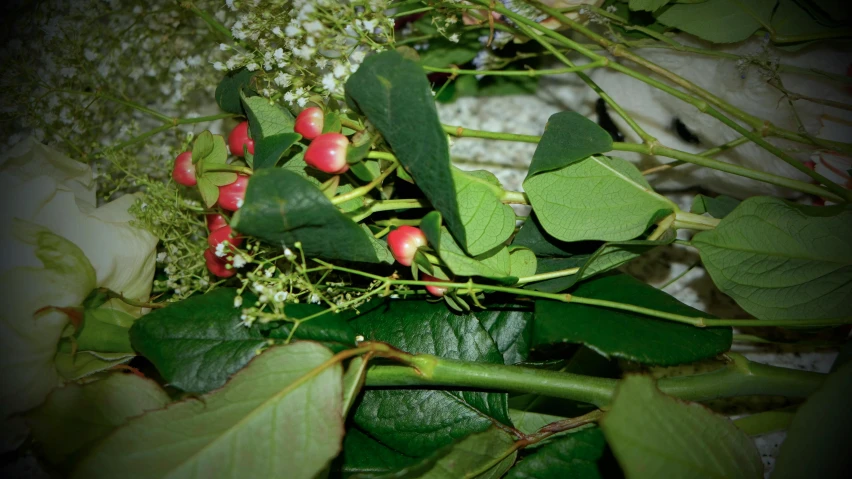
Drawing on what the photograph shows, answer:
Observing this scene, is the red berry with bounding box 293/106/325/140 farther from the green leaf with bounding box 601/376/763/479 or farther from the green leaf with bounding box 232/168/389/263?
the green leaf with bounding box 601/376/763/479

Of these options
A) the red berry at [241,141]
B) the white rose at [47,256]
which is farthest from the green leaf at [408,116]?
the white rose at [47,256]

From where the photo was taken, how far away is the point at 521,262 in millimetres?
367

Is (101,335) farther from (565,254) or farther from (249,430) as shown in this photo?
(565,254)

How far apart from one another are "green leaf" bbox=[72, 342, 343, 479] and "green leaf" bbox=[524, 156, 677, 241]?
160mm

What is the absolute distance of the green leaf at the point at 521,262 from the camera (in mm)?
366

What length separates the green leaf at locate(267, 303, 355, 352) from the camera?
0.36 metres

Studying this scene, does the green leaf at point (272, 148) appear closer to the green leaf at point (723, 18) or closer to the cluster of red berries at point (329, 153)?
the cluster of red berries at point (329, 153)

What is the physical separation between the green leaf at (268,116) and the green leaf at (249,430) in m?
0.14

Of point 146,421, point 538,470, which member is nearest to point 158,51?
point 146,421

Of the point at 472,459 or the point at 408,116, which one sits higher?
the point at 408,116

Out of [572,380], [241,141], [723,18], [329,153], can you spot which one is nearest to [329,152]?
[329,153]

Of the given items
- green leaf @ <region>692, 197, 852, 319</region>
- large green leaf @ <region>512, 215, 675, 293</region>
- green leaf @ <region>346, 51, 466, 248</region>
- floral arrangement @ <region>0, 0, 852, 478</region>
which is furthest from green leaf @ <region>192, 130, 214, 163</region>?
green leaf @ <region>692, 197, 852, 319</region>

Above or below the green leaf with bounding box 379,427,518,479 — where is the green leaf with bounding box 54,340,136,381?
above

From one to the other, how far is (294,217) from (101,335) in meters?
0.18
